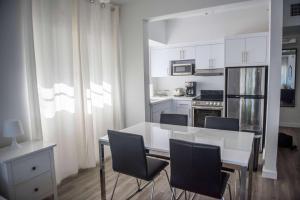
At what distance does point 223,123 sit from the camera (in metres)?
2.41

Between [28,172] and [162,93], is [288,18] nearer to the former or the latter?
[162,93]

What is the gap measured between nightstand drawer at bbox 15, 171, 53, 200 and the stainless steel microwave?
360 centimetres

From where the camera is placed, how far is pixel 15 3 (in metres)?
2.14

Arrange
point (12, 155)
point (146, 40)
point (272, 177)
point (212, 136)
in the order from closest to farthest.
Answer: point (12, 155)
point (212, 136)
point (272, 177)
point (146, 40)

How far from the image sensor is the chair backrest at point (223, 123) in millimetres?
2332

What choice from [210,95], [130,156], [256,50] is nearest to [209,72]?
[210,95]

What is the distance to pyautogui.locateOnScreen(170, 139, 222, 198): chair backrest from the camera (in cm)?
146

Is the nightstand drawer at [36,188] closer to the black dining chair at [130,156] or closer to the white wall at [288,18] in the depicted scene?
the black dining chair at [130,156]

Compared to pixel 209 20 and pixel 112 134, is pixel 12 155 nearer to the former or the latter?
pixel 112 134

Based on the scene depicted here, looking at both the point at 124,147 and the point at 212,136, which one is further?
the point at 212,136

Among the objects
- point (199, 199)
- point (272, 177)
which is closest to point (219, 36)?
point (272, 177)

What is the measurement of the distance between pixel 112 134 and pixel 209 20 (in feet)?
12.9

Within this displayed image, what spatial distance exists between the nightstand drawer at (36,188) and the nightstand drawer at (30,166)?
55 mm

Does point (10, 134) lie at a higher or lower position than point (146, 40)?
lower
